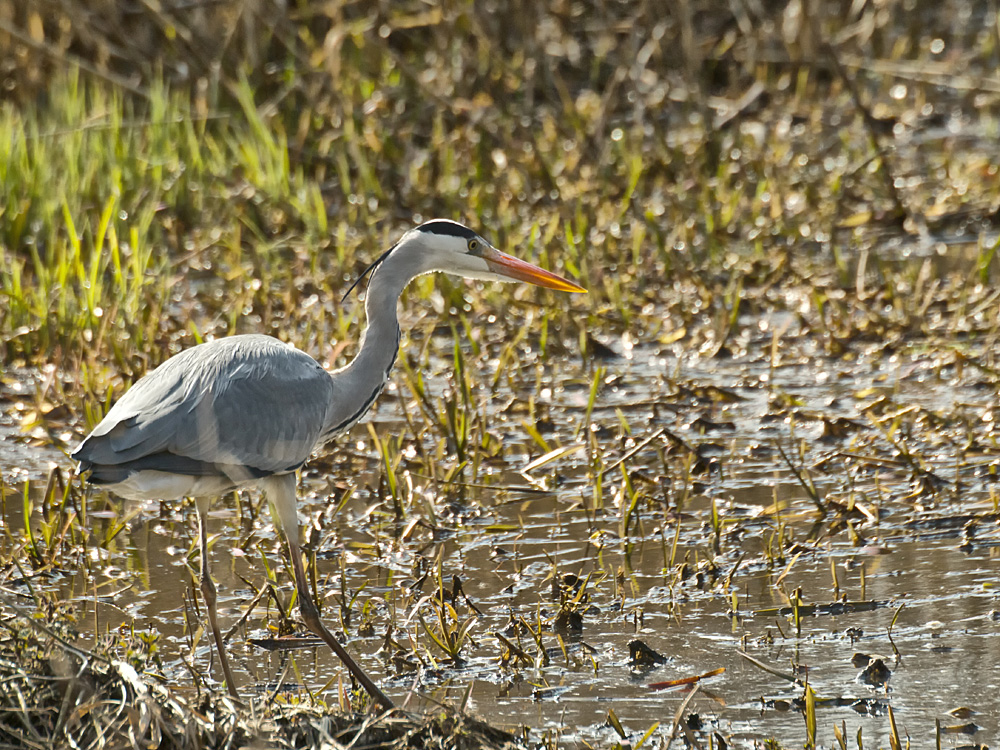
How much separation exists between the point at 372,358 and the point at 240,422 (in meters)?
0.60

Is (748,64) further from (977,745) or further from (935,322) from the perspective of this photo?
(977,745)

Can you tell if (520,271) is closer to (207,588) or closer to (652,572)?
(652,572)

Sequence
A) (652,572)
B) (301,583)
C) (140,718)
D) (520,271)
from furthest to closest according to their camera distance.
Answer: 1. (520,271)
2. (652,572)
3. (301,583)
4. (140,718)

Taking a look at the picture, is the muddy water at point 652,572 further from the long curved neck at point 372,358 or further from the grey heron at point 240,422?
the long curved neck at point 372,358

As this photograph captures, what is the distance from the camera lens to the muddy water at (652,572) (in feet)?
12.3

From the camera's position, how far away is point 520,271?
5090 millimetres

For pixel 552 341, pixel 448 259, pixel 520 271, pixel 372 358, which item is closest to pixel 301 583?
pixel 372 358

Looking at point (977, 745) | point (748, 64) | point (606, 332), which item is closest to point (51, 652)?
point (977, 745)

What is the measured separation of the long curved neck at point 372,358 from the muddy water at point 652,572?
470 mm

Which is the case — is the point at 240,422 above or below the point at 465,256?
below

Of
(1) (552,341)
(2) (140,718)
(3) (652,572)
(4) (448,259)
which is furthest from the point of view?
(1) (552,341)

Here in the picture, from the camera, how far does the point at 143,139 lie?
9.29 metres

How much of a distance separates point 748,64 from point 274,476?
6905 mm

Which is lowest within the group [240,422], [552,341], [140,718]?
[140,718]
